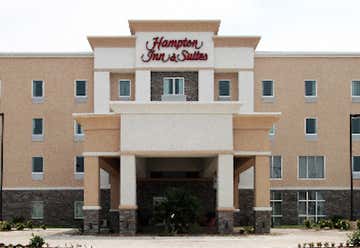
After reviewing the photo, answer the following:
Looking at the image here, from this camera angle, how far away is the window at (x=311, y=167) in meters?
57.3

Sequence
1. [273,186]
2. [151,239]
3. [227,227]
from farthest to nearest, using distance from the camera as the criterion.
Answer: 1. [273,186]
2. [227,227]
3. [151,239]

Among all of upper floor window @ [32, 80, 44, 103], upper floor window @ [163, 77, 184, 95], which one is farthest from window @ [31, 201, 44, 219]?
upper floor window @ [163, 77, 184, 95]

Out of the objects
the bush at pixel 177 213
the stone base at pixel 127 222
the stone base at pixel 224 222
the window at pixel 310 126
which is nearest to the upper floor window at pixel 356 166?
the window at pixel 310 126

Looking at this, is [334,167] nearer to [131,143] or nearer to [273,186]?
[273,186]

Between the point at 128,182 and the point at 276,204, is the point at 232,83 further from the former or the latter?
the point at 128,182

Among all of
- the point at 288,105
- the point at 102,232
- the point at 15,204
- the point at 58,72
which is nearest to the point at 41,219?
the point at 15,204

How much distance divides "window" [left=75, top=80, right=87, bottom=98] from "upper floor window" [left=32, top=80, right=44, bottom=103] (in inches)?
106

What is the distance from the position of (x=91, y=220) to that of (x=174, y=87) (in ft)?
56.1

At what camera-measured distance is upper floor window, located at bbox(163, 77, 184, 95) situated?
5597cm

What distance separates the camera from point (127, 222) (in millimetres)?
40375

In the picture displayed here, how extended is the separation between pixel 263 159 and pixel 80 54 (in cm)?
2115

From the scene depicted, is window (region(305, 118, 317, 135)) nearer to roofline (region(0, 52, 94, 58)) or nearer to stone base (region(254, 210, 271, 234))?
stone base (region(254, 210, 271, 234))

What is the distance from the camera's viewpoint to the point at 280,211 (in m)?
57.1

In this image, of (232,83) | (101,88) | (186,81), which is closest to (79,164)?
(101,88)
